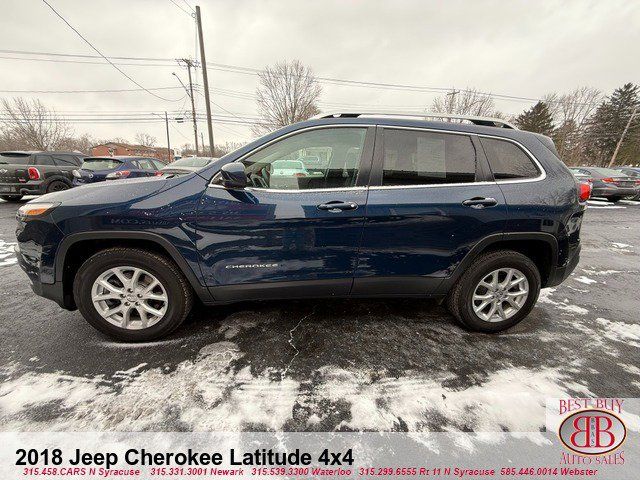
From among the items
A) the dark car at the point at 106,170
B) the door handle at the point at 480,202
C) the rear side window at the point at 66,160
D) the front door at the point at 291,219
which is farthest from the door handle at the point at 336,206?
the rear side window at the point at 66,160

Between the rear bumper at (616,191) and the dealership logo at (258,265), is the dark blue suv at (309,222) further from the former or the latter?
the rear bumper at (616,191)

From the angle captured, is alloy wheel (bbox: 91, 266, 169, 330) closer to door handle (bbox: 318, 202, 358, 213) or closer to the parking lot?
the parking lot

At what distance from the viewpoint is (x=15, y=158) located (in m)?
9.35

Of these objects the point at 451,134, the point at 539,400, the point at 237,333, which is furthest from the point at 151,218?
the point at 539,400

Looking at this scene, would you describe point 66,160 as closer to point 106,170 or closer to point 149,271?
point 106,170

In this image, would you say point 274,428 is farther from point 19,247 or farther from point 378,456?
point 19,247

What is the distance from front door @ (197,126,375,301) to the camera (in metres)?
2.19

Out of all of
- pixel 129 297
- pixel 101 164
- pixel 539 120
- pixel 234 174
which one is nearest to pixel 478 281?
pixel 234 174

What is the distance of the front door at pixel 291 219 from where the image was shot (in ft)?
7.18

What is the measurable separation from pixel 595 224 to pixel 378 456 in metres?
9.79

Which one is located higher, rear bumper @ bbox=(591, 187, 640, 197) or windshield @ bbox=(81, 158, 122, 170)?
windshield @ bbox=(81, 158, 122, 170)

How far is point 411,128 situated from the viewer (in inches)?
94.0

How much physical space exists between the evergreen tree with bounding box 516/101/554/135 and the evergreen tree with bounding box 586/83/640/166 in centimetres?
694

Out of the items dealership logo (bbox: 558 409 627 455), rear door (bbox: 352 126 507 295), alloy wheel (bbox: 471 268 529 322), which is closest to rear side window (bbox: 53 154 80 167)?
rear door (bbox: 352 126 507 295)
